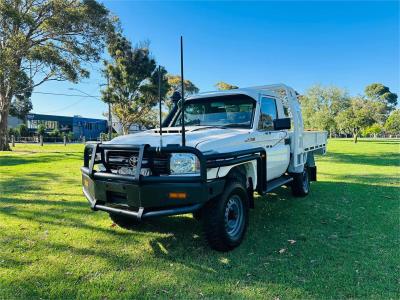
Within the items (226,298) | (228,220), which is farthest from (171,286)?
(228,220)

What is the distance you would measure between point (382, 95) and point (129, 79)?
76.9 metres

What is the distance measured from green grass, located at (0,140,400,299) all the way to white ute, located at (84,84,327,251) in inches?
16.8

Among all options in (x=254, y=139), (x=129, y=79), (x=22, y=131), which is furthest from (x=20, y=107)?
(x=254, y=139)

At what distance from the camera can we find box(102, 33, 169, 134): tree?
2775 cm

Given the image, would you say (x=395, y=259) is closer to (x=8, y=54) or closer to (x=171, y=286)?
(x=171, y=286)

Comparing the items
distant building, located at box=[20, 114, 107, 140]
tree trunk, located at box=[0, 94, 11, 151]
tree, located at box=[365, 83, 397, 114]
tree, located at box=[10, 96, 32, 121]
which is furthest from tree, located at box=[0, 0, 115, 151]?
tree, located at box=[365, 83, 397, 114]

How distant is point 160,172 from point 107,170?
89 centimetres

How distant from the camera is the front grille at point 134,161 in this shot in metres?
3.67

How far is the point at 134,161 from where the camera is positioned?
3.85m

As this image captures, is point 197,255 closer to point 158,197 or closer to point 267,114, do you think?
point 158,197

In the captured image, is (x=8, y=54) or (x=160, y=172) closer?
(x=160, y=172)

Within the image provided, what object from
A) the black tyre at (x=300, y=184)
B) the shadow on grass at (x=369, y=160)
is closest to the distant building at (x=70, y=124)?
the shadow on grass at (x=369, y=160)

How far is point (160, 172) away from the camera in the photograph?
371 cm

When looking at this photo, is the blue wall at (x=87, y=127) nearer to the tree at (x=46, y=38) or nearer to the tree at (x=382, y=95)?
the tree at (x=46, y=38)
